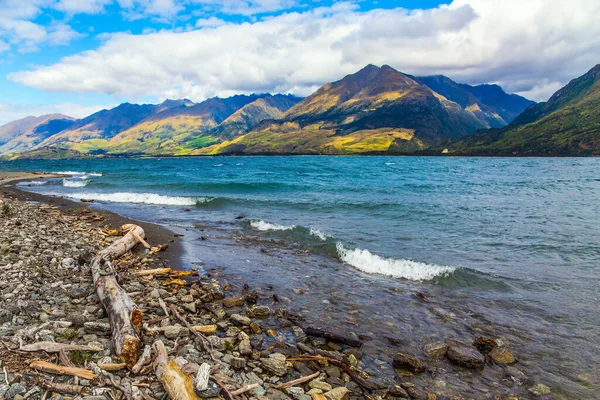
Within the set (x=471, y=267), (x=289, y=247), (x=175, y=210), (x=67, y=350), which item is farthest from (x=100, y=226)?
(x=471, y=267)

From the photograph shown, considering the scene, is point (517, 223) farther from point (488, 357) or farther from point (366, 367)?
point (366, 367)

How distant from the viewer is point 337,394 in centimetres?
744

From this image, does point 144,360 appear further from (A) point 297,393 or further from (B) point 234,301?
(B) point 234,301

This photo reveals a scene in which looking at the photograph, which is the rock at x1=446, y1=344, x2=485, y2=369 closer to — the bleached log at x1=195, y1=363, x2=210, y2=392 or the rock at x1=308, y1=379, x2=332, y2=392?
the rock at x1=308, y1=379, x2=332, y2=392

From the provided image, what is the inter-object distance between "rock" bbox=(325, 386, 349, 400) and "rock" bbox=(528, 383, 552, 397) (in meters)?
4.38

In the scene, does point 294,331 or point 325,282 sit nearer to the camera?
point 294,331

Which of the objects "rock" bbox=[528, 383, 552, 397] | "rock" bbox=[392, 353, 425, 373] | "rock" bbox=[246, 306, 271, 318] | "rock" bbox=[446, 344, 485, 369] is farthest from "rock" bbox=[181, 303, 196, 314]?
"rock" bbox=[528, 383, 552, 397]

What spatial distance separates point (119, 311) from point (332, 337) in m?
5.75

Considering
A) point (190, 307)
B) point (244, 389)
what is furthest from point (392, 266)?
point (244, 389)

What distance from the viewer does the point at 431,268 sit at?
16.6m

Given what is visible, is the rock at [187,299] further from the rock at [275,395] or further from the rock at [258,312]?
the rock at [275,395]

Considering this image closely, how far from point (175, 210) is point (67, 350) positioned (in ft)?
98.3

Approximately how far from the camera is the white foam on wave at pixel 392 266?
1625 cm

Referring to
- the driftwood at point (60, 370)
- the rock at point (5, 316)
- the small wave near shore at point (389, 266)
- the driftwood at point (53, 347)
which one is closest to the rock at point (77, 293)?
the rock at point (5, 316)
